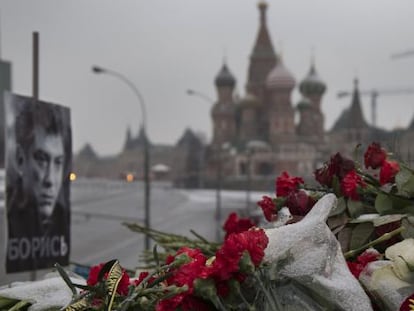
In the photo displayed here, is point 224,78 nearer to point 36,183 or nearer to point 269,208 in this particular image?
→ point 36,183

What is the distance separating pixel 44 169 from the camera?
186 inches

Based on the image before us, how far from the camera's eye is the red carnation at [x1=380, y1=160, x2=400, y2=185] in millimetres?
2486

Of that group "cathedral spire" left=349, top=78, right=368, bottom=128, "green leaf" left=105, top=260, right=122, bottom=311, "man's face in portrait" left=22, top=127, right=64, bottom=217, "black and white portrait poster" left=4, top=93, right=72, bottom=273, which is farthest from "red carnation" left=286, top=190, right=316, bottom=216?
"cathedral spire" left=349, top=78, right=368, bottom=128

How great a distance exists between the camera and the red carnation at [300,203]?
7.58 ft

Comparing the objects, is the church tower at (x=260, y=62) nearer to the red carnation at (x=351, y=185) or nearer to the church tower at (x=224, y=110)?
the church tower at (x=224, y=110)

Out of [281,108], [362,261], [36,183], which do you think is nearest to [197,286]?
[362,261]

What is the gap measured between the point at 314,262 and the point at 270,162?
236 ft

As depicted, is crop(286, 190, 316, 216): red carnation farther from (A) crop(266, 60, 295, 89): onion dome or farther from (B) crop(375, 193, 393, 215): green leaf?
(A) crop(266, 60, 295, 89): onion dome

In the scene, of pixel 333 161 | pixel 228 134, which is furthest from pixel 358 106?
pixel 333 161

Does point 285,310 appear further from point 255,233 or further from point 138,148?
point 138,148

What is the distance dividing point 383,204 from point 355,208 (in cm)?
10

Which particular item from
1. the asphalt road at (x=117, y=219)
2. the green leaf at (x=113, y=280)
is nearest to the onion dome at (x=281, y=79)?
the asphalt road at (x=117, y=219)

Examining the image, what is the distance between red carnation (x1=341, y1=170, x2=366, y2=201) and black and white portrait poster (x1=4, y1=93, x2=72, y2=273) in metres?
2.64

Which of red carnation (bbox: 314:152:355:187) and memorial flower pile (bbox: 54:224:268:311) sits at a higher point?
red carnation (bbox: 314:152:355:187)
